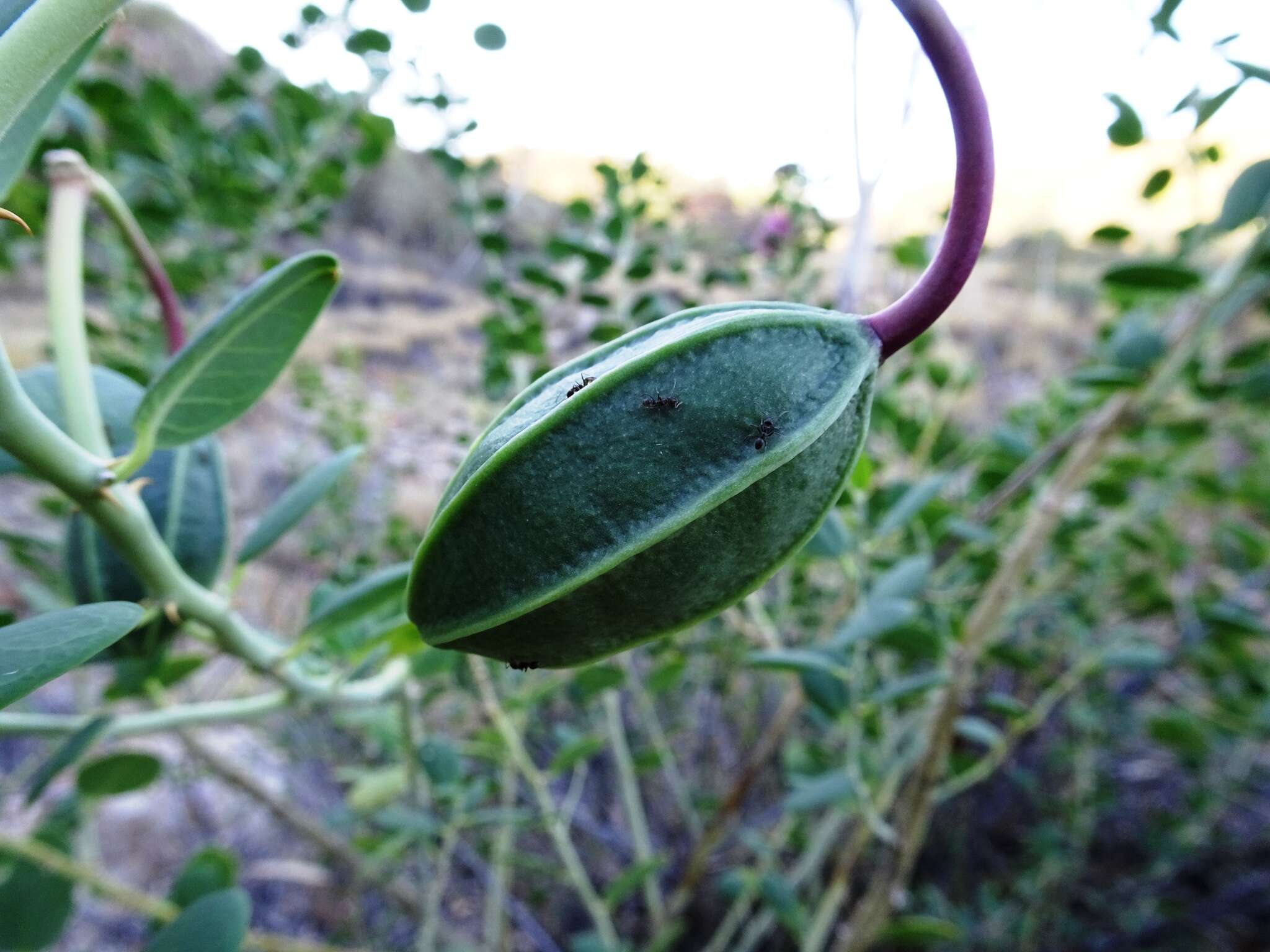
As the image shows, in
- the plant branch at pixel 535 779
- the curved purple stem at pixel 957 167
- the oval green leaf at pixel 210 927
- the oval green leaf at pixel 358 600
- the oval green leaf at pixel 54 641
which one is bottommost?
the plant branch at pixel 535 779

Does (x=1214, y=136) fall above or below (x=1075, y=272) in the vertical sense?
above

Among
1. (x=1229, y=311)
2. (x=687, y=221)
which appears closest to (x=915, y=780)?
(x=1229, y=311)

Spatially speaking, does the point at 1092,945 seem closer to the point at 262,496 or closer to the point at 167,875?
the point at 167,875

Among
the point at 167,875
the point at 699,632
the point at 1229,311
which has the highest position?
the point at 1229,311

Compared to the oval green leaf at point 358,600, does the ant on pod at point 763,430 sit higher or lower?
higher

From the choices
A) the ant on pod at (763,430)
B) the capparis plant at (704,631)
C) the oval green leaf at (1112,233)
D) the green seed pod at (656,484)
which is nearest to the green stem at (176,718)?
the capparis plant at (704,631)

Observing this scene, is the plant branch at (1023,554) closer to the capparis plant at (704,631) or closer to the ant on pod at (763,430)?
the capparis plant at (704,631)

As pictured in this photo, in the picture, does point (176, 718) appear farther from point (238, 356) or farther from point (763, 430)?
point (763, 430)

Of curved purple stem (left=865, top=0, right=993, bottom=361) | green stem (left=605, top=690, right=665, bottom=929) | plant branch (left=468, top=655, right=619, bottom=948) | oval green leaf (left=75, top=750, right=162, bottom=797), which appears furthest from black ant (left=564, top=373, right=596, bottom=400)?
green stem (left=605, top=690, right=665, bottom=929)
